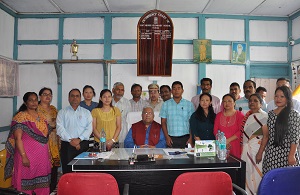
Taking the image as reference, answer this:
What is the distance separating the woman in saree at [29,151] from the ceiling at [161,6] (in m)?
2.51

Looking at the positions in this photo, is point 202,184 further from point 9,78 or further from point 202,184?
point 9,78

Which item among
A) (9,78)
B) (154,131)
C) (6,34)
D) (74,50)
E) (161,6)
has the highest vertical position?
(161,6)

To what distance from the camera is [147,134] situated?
9.77ft

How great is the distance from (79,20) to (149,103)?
2451 millimetres

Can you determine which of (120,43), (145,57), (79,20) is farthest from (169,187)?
(79,20)

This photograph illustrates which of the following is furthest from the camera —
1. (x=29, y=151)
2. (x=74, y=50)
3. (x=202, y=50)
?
(x=202, y=50)

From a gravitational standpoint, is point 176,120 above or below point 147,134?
above

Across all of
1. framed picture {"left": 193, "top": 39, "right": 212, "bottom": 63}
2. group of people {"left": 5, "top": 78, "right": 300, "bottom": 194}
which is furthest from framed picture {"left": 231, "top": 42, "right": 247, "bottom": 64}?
group of people {"left": 5, "top": 78, "right": 300, "bottom": 194}

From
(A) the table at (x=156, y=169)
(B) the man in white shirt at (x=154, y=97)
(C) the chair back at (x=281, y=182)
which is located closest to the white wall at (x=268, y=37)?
(B) the man in white shirt at (x=154, y=97)

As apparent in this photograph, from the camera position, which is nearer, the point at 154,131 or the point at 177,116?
the point at 154,131

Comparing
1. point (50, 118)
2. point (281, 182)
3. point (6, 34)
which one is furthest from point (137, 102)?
point (6, 34)

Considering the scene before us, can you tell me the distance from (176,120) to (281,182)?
179 centimetres

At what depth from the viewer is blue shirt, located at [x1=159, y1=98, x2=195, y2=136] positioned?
10.8 ft

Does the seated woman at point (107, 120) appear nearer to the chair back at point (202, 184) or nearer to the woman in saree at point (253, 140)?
the woman in saree at point (253, 140)
